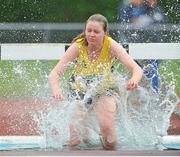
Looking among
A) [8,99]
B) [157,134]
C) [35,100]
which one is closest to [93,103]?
[157,134]

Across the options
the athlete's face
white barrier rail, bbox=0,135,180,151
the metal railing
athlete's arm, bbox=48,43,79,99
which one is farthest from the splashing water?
the metal railing

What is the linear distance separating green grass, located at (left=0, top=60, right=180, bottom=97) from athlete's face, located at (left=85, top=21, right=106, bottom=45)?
2.95 metres

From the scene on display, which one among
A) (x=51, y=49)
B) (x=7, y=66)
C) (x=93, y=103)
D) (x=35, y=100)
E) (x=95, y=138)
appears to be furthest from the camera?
(x=7, y=66)

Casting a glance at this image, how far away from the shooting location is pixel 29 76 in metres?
10.0

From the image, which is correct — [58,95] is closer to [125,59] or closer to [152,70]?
[125,59]

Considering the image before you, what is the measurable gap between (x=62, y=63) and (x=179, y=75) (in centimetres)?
582

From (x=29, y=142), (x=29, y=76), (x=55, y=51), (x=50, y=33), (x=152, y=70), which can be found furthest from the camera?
(x=50, y=33)

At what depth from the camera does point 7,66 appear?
11750 millimetres

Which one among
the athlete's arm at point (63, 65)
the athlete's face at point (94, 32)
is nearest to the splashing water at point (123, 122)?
the athlete's arm at point (63, 65)

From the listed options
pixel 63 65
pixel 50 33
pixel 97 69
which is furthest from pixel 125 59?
pixel 50 33

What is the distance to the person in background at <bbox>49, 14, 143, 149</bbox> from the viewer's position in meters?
5.41

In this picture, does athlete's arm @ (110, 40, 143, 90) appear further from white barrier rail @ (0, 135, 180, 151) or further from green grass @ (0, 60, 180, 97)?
green grass @ (0, 60, 180, 97)

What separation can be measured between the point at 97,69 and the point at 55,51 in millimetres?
2208

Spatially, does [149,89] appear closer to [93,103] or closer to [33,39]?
[93,103]
